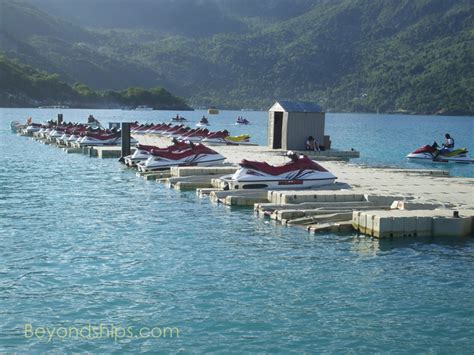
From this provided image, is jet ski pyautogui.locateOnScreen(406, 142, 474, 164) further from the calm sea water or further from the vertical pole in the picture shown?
the calm sea water

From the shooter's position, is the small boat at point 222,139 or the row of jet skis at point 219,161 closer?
the row of jet skis at point 219,161

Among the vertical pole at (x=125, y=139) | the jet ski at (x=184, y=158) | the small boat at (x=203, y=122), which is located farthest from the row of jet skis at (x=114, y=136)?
the small boat at (x=203, y=122)

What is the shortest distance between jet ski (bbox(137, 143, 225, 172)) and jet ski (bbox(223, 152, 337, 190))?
6431 millimetres

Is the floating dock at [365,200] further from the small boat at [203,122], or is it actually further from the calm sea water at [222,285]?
the small boat at [203,122]

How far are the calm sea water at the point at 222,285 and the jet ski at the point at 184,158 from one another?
9080 mm

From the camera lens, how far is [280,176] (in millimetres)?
24422

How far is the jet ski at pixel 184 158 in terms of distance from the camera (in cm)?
3128

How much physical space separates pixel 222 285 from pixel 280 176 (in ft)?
34.8

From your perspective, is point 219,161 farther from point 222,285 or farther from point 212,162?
point 222,285

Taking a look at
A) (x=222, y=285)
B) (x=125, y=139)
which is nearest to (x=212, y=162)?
(x=125, y=139)

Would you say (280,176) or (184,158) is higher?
(184,158)

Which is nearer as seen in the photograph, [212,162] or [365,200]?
[365,200]

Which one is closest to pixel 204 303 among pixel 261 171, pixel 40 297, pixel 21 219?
pixel 40 297

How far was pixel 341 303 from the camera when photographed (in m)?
13.3
